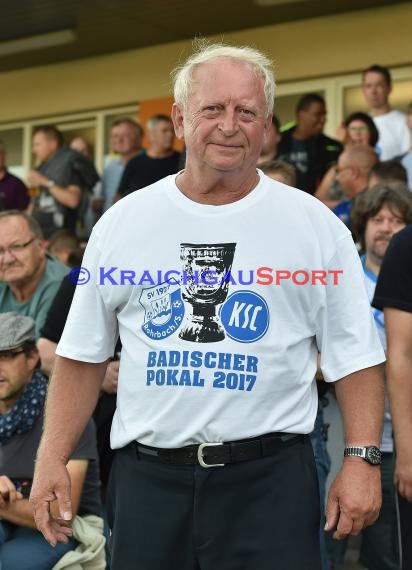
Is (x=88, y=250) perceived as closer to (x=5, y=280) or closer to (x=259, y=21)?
(x=5, y=280)

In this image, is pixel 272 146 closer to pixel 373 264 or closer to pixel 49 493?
pixel 373 264

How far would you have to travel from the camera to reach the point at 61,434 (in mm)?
3086

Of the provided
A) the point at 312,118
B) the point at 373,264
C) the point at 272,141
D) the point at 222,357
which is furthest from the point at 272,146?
the point at 222,357

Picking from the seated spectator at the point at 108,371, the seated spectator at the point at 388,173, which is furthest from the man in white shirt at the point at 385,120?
the seated spectator at the point at 108,371

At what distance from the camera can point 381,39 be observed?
10.8 metres

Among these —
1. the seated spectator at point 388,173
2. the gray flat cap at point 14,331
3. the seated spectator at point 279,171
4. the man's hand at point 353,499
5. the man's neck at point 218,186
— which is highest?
the seated spectator at point 388,173

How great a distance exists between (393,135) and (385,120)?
152 mm

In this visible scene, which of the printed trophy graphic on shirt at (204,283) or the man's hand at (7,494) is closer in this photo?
the printed trophy graphic on shirt at (204,283)

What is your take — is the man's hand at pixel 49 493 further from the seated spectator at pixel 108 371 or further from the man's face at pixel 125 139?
the man's face at pixel 125 139

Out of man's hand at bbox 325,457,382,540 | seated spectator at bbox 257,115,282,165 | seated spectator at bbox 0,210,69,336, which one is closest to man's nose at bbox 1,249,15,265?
seated spectator at bbox 0,210,69,336

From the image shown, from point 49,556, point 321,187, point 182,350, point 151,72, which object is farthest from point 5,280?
point 151,72

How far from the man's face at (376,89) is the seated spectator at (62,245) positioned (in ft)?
8.94

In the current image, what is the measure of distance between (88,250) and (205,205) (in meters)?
0.39

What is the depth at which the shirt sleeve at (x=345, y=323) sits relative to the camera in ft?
9.85
